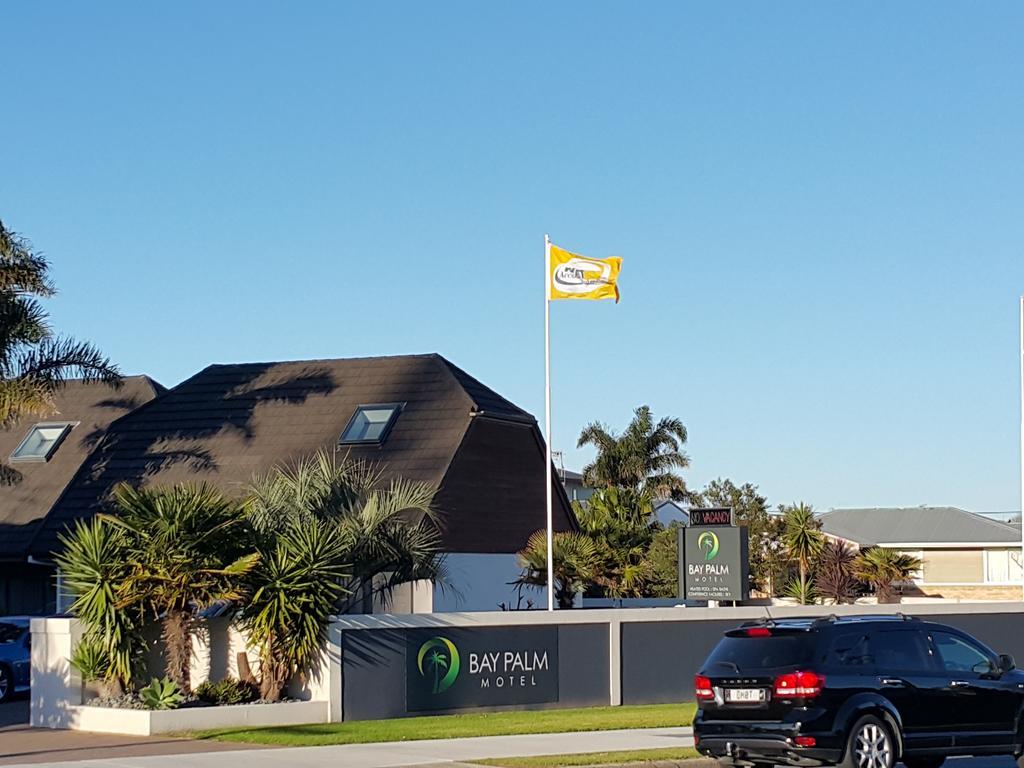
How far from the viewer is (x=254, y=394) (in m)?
42.9

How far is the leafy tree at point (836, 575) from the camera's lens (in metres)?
46.7

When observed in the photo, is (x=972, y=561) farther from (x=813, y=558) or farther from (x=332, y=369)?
(x=332, y=369)

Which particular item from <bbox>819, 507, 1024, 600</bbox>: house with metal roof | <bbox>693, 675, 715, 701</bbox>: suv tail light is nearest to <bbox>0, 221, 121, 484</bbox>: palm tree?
<bbox>693, 675, 715, 701</bbox>: suv tail light

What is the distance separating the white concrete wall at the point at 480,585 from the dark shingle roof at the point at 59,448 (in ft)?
34.5

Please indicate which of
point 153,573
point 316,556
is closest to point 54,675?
point 153,573

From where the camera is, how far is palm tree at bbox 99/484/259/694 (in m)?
22.1

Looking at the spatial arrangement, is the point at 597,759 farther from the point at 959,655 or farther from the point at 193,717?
the point at 193,717

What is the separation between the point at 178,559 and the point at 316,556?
81.4 inches

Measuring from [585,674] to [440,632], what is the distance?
9.87 feet

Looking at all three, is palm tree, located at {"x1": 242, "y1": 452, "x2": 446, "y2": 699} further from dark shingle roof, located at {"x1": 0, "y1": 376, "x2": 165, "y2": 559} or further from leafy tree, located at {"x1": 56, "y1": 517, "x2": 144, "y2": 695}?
dark shingle roof, located at {"x1": 0, "y1": 376, "x2": 165, "y2": 559}

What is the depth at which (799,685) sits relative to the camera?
15.6 m

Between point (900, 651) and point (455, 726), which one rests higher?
point (900, 651)

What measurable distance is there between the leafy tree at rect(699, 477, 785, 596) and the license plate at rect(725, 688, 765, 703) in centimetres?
3289

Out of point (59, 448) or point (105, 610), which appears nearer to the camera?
point (105, 610)
